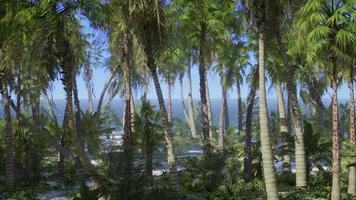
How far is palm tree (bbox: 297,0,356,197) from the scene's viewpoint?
1326cm

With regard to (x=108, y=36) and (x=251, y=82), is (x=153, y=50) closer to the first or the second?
(x=108, y=36)

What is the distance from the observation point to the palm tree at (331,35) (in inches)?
522

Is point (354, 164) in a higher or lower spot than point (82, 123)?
lower

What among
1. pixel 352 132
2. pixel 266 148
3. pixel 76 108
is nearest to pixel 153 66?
pixel 266 148

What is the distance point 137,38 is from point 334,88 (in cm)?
645

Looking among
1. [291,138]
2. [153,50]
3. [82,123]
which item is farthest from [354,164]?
[82,123]

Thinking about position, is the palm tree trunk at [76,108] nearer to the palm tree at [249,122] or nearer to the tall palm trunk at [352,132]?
the palm tree at [249,122]

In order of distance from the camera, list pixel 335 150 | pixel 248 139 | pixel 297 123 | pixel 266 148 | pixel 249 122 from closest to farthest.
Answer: pixel 266 148
pixel 335 150
pixel 297 123
pixel 249 122
pixel 248 139

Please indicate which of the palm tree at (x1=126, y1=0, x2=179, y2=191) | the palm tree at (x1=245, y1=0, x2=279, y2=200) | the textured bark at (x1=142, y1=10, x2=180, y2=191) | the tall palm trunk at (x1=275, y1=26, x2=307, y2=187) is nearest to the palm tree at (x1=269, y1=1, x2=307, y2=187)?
the tall palm trunk at (x1=275, y1=26, x2=307, y2=187)

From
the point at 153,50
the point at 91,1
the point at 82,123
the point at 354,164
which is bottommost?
the point at 354,164

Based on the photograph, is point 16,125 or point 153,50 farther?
point 16,125

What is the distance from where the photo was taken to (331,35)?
44.8 ft

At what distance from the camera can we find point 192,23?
18.9 m

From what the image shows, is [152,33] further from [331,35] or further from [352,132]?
[352,132]
